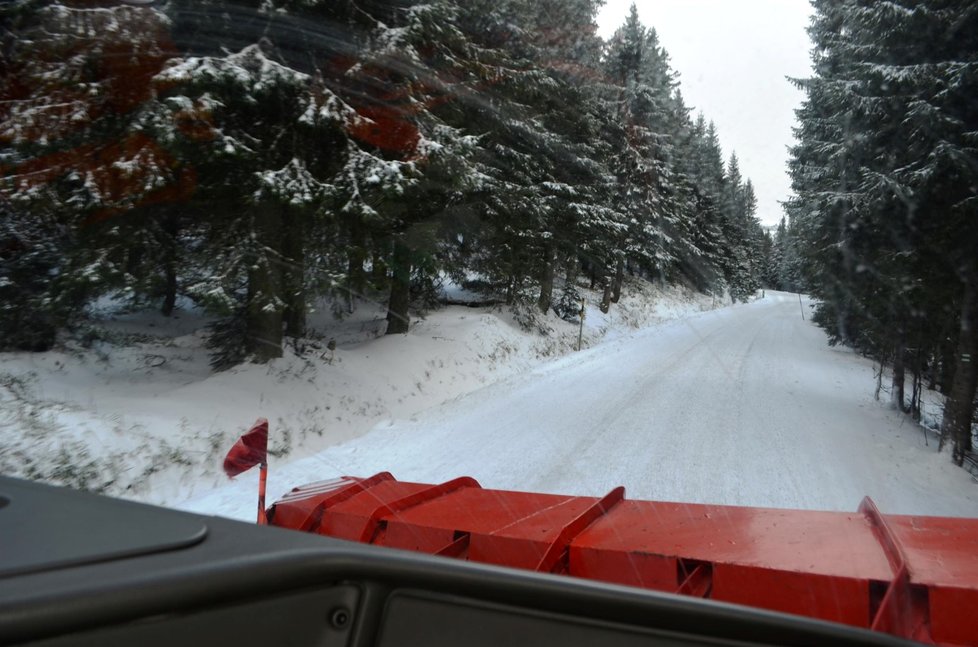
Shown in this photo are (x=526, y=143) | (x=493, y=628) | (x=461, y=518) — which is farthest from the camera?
(x=526, y=143)

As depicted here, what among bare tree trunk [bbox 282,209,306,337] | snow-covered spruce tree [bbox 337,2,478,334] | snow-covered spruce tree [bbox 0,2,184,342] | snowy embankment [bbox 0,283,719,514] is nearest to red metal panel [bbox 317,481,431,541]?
snowy embankment [bbox 0,283,719,514]

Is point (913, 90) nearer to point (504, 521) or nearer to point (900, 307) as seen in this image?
point (900, 307)

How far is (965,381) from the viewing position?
8.94 metres

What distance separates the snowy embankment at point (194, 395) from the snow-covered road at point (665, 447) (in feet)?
1.77

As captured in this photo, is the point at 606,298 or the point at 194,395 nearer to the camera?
the point at 194,395

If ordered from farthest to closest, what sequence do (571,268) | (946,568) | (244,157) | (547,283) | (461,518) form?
(571,268) → (547,283) → (244,157) → (461,518) → (946,568)

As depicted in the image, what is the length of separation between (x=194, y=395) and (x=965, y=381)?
1128cm

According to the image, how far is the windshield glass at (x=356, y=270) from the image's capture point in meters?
7.07

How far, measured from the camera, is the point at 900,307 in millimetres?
11414

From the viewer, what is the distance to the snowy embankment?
6.18 m

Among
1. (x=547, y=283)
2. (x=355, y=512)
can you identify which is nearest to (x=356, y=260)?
(x=355, y=512)

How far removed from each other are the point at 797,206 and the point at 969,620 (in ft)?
66.8

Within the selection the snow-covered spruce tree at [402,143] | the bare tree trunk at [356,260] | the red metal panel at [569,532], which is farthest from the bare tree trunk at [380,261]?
the red metal panel at [569,532]

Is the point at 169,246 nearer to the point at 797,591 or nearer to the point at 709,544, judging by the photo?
the point at 709,544
